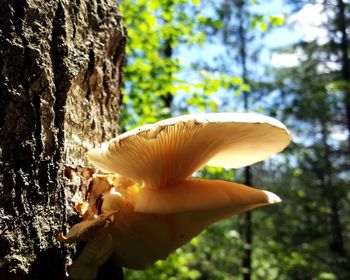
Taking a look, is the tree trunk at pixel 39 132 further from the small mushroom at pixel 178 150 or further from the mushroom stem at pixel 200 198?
Answer: the mushroom stem at pixel 200 198

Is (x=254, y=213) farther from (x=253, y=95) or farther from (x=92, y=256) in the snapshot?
(x=92, y=256)

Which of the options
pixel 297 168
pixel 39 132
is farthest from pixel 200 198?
pixel 297 168

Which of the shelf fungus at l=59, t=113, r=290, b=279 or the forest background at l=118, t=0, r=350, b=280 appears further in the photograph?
the forest background at l=118, t=0, r=350, b=280

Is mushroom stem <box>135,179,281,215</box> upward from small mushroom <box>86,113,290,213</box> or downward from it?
downward

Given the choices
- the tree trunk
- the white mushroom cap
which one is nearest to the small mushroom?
the white mushroom cap

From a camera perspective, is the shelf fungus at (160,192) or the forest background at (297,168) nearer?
the shelf fungus at (160,192)

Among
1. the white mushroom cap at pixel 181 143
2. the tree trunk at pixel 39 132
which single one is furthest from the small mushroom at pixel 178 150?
the tree trunk at pixel 39 132

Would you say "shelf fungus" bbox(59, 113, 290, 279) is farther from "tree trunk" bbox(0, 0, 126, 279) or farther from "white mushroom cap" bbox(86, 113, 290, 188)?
"tree trunk" bbox(0, 0, 126, 279)

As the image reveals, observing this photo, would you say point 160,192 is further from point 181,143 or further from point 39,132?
point 39,132
